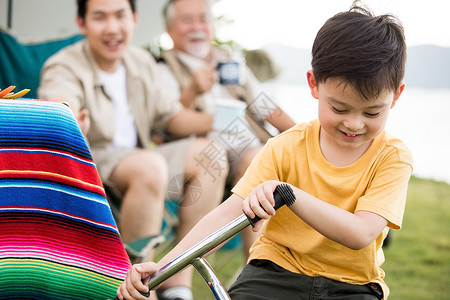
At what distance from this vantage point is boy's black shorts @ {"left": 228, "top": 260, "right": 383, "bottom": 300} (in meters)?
1.24

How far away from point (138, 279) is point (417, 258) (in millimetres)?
2678

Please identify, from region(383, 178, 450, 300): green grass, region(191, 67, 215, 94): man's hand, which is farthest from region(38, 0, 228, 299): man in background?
region(383, 178, 450, 300): green grass

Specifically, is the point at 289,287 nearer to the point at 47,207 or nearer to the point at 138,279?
the point at 138,279

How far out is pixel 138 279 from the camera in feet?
3.86

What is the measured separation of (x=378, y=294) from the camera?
128cm

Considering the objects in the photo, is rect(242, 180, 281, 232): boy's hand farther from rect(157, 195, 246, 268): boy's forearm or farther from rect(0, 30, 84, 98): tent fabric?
rect(0, 30, 84, 98): tent fabric

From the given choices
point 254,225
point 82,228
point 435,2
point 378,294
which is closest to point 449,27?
point 435,2

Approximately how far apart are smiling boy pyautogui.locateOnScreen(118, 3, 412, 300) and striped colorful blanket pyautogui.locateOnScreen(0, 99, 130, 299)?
158mm

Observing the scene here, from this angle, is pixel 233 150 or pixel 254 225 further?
pixel 233 150

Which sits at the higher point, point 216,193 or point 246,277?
point 246,277

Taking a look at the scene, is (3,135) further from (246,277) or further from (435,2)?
(435,2)

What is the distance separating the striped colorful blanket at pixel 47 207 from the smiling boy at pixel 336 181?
0.16 metres

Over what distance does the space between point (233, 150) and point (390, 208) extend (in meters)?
0.60

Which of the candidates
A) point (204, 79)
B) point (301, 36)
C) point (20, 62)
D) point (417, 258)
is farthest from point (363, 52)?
point (417, 258)
